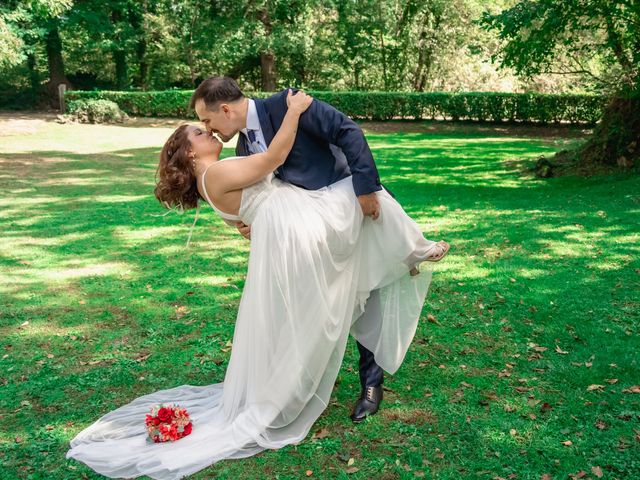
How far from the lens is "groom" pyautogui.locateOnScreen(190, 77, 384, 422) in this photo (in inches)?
140

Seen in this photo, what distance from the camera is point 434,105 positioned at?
90.1ft

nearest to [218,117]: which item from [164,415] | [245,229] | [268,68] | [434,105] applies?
[245,229]

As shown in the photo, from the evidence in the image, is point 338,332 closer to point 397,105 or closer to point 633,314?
point 633,314

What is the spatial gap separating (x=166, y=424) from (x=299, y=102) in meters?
2.13

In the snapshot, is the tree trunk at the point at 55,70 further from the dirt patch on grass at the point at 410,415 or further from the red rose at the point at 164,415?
the dirt patch on grass at the point at 410,415

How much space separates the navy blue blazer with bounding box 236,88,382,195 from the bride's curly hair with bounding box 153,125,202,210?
380 mm

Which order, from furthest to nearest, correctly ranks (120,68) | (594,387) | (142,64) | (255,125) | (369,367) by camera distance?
1. (142,64)
2. (120,68)
3. (594,387)
4. (369,367)
5. (255,125)

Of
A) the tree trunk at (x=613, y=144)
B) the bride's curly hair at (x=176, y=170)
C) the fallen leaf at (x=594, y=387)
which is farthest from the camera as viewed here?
Result: the tree trunk at (x=613, y=144)

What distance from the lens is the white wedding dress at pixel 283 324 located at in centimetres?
359

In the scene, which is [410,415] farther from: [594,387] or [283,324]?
[594,387]

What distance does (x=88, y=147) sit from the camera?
20.0 metres

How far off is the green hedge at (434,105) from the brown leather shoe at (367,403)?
22.4 m

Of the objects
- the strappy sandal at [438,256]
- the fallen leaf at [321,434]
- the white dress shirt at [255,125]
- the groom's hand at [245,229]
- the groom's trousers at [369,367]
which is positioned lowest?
the fallen leaf at [321,434]

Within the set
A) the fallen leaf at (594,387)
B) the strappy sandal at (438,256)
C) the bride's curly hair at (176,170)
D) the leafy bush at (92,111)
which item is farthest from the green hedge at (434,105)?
the bride's curly hair at (176,170)
